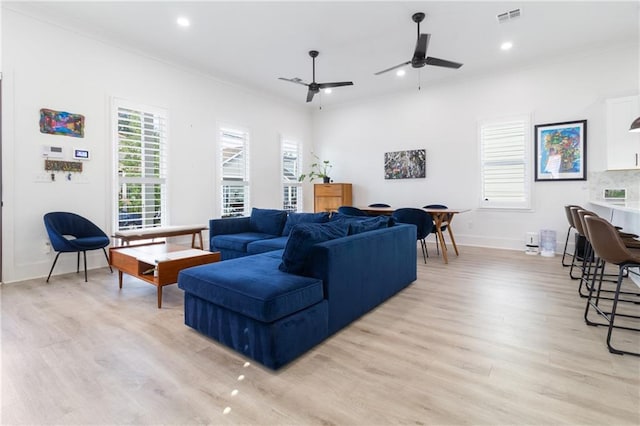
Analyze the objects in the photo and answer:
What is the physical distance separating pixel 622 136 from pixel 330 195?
517 centimetres

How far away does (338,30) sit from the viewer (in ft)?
14.4

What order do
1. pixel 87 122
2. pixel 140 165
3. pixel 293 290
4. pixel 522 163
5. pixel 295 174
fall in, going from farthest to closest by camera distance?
pixel 295 174, pixel 522 163, pixel 140 165, pixel 87 122, pixel 293 290

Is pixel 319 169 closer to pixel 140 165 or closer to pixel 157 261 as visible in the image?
pixel 140 165

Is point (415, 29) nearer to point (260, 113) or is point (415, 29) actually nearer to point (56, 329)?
point (260, 113)

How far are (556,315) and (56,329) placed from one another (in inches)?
162

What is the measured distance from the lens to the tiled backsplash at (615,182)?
465 centimetres

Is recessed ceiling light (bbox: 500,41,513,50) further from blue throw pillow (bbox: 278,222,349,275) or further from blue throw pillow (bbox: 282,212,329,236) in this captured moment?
blue throw pillow (bbox: 278,222,349,275)

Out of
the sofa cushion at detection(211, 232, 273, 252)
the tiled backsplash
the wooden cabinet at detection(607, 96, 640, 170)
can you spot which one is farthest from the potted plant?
the wooden cabinet at detection(607, 96, 640, 170)

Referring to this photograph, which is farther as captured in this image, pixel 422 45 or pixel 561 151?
pixel 561 151

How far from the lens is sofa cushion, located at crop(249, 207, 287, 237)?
15.3 feet

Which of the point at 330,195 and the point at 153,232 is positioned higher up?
the point at 330,195

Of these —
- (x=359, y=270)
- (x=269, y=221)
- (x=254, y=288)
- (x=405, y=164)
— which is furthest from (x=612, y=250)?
(x=405, y=164)

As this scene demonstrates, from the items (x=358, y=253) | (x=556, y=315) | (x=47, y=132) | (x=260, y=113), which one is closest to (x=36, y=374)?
(x=358, y=253)

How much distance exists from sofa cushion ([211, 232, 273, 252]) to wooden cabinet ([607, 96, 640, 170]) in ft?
17.2
